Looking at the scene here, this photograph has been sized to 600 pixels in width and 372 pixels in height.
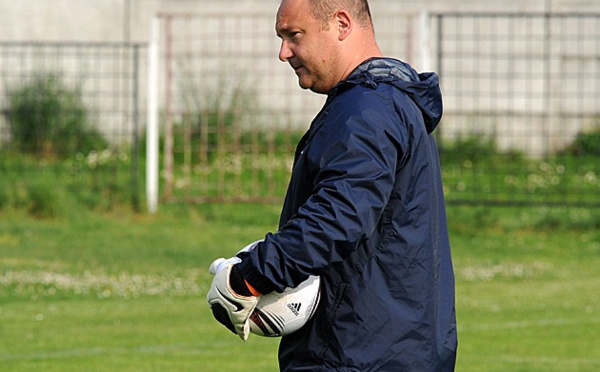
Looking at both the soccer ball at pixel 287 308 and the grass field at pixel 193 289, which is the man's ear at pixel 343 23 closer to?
the soccer ball at pixel 287 308

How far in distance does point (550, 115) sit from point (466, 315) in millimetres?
10647

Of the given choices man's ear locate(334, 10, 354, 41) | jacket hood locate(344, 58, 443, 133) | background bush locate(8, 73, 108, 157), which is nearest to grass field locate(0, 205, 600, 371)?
background bush locate(8, 73, 108, 157)

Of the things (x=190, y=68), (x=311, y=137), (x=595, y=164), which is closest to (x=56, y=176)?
(x=190, y=68)

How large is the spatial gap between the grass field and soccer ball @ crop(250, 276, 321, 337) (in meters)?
3.86

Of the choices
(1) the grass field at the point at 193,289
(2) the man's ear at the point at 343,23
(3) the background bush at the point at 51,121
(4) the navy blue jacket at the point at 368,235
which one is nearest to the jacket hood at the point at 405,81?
(4) the navy blue jacket at the point at 368,235

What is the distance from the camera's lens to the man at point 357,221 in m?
3.25

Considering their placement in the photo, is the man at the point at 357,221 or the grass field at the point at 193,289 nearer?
the man at the point at 357,221

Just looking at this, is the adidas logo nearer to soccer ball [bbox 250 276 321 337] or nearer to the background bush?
soccer ball [bbox 250 276 321 337]

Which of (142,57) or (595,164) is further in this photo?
(142,57)

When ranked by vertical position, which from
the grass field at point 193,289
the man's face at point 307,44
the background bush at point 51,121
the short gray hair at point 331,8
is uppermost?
the short gray hair at point 331,8

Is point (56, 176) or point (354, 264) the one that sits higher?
point (354, 264)

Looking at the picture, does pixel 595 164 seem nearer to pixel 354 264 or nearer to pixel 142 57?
pixel 142 57

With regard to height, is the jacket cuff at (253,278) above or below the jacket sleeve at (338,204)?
below

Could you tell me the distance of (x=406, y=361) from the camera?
3449 millimetres
